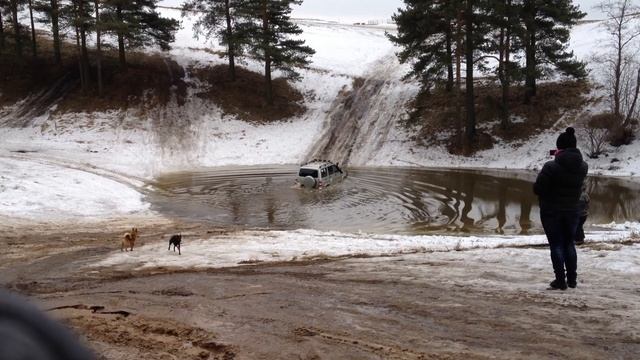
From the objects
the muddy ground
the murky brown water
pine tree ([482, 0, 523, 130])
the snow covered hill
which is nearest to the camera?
the muddy ground

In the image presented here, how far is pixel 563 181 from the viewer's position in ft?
25.4

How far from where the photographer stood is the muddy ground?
5586mm

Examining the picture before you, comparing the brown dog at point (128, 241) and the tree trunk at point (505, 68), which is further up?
the tree trunk at point (505, 68)

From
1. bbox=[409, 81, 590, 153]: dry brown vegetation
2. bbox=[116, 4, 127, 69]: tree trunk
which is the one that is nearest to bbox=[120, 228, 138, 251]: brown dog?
bbox=[409, 81, 590, 153]: dry brown vegetation

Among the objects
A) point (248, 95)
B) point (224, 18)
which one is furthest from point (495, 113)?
point (224, 18)

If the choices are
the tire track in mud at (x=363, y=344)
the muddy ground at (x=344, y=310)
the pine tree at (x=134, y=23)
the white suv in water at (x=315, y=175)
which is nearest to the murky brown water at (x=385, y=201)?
the white suv in water at (x=315, y=175)

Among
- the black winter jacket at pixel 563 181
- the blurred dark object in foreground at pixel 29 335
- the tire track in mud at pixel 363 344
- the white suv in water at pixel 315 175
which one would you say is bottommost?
the tire track in mud at pixel 363 344

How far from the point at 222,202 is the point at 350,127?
18.4 metres

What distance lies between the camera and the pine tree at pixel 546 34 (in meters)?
30.9

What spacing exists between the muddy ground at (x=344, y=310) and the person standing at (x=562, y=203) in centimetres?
41

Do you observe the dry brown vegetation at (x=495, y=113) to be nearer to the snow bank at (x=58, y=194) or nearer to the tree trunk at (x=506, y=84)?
the tree trunk at (x=506, y=84)

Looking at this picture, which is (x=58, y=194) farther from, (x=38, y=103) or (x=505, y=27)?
(x=505, y=27)

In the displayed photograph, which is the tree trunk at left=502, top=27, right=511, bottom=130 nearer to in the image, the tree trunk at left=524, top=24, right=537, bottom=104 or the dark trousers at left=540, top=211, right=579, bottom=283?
the tree trunk at left=524, top=24, right=537, bottom=104

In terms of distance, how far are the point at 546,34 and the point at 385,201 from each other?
1792 centimetres
